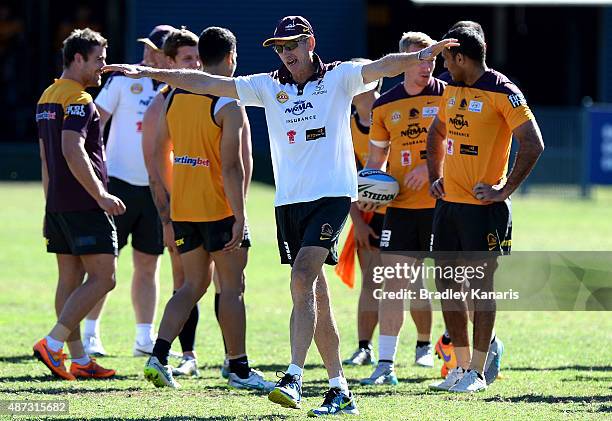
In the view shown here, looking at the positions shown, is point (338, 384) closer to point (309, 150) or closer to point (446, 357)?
point (309, 150)

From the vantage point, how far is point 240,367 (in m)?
8.63

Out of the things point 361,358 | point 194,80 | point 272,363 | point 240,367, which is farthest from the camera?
point 361,358

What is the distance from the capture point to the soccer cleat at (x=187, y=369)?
912 cm

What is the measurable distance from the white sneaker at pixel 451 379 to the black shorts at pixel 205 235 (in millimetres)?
1586

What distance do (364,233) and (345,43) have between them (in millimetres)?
20774

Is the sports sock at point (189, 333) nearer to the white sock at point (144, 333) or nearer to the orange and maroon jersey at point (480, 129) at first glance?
the white sock at point (144, 333)

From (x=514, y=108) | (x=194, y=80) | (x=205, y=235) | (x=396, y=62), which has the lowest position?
(x=205, y=235)

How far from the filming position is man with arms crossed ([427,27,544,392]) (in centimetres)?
819

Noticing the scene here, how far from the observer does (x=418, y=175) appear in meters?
9.26

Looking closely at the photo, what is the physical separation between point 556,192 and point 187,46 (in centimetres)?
1689

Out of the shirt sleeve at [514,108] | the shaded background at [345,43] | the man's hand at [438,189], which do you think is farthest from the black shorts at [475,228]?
the shaded background at [345,43]

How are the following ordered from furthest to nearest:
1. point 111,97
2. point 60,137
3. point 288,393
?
point 111,97
point 60,137
point 288,393

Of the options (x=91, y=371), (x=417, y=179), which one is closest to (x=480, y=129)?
(x=417, y=179)

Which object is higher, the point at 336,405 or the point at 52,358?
the point at 336,405
